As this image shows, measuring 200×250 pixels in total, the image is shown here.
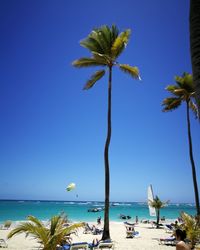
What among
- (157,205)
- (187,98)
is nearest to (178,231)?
(187,98)

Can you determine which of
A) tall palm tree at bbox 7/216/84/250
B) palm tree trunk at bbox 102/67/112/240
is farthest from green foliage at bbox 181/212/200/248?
tall palm tree at bbox 7/216/84/250

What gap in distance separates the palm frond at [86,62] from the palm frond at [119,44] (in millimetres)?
1051

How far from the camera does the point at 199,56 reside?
3035 millimetres

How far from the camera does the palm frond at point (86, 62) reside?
17.3 metres

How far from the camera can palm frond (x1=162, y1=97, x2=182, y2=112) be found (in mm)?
22828

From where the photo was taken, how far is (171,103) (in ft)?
75.5

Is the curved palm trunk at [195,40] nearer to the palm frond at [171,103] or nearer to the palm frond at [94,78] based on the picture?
the palm frond at [94,78]

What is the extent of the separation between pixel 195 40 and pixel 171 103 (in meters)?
20.5

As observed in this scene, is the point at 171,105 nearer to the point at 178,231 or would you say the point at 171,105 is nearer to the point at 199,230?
the point at 199,230

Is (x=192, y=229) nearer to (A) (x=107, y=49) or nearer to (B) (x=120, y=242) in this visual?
(B) (x=120, y=242)

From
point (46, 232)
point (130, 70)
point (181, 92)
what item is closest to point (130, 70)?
point (130, 70)

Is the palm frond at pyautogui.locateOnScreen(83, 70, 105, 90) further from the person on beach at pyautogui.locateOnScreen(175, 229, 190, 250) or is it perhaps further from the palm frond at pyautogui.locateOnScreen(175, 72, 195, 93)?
the person on beach at pyautogui.locateOnScreen(175, 229, 190, 250)

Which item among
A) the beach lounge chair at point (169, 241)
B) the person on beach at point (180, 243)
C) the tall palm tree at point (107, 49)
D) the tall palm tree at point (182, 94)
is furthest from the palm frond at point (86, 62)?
the person on beach at point (180, 243)

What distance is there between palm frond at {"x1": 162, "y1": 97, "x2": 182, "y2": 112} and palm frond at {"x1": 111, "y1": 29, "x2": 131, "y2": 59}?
8.16 m
